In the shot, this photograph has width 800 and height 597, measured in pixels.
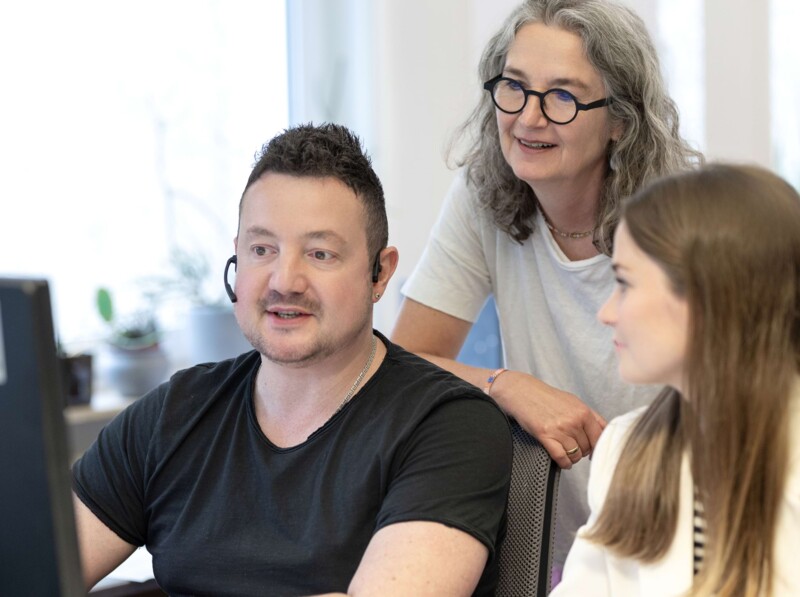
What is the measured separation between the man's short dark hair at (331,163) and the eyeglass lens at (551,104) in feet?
1.03

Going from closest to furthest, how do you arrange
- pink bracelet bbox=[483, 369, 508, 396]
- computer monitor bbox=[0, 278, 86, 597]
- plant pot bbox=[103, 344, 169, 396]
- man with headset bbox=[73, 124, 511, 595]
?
computer monitor bbox=[0, 278, 86, 597], man with headset bbox=[73, 124, 511, 595], pink bracelet bbox=[483, 369, 508, 396], plant pot bbox=[103, 344, 169, 396]

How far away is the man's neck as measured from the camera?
5.26 feet

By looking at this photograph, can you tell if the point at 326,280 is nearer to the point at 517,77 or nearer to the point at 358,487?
the point at 358,487

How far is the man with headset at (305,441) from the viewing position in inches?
57.4

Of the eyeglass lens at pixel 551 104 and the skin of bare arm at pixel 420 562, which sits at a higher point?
the eyeglass lens at pixel 551 104

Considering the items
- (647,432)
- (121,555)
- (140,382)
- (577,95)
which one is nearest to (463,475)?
(647,432)

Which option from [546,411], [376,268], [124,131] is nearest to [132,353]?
[124,131]

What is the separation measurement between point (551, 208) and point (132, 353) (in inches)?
60.7

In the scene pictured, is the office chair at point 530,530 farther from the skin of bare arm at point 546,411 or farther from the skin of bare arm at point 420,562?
the skin of bare arm at point 420,562

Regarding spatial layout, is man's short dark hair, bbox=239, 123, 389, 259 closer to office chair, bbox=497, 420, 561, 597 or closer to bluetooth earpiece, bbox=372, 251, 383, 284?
bluetooth earpiece, bbox=372, 251, 383, 284

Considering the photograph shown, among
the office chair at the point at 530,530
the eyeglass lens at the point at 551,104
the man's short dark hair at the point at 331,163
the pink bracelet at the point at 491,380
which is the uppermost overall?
the eyeglass lens at the point at 551,104

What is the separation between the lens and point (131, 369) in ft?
9.97

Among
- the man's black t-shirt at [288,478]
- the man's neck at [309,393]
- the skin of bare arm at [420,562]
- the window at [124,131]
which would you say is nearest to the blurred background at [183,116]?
the window at [124,131]

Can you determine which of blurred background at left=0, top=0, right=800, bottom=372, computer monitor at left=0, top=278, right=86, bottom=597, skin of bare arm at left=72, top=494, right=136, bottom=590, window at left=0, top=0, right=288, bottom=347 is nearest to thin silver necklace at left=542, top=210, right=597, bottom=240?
skin of bare arm at left=72, top=494, right=136, bottom=590
